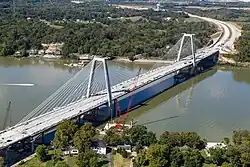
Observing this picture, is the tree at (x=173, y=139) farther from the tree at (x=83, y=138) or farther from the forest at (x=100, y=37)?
the forest at (x=100, y=37)

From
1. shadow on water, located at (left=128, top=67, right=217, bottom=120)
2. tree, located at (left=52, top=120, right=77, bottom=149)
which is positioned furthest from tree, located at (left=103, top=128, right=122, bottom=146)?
shadow on water, located at (left=128, top=67, right=217, bottom=120)

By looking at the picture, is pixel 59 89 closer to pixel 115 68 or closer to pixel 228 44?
pixel 115 68

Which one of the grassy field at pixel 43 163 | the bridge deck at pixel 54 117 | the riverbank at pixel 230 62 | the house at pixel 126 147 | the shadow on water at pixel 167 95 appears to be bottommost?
the shadow on water at pixel 167 95

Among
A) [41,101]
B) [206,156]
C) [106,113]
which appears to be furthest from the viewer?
[41,101]

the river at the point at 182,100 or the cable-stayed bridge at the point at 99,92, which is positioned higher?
the cable-stayed bridge at the point at 99,92

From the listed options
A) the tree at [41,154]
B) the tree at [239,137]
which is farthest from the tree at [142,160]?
the tree at [239,137]

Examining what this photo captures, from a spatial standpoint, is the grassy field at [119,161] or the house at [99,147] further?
the house at [99,147]

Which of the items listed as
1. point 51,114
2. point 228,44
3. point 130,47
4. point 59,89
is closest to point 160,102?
point 59,89
